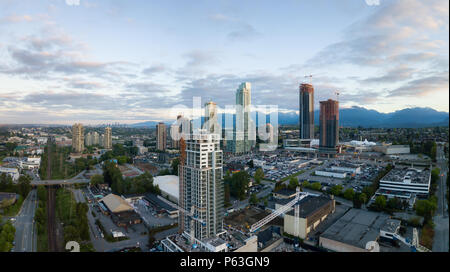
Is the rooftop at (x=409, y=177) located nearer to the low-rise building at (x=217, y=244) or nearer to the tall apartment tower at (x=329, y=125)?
the low-rise building at (x=217, y=244)

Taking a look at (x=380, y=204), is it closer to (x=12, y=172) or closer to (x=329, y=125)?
(x=329, y=125)

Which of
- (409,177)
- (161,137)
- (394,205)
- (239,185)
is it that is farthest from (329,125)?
(161,137)

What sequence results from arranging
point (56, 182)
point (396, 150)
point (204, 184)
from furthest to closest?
point (396, 150) → point (56, 182) → point (204, 184)

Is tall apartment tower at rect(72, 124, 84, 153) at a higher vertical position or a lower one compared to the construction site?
higher

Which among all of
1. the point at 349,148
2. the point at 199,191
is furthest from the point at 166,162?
the point at 349,148

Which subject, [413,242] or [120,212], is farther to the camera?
[120,212]

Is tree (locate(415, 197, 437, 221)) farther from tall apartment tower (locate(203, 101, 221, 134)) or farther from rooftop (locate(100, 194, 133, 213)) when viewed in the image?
tall apartment tower (locate(203, 101, 221, 134))

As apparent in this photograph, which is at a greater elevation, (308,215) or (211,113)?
(211,113)

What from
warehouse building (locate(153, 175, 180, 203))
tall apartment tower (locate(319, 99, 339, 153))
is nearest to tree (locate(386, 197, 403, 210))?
warehouse building (locate(153, 175, 180, 203))
